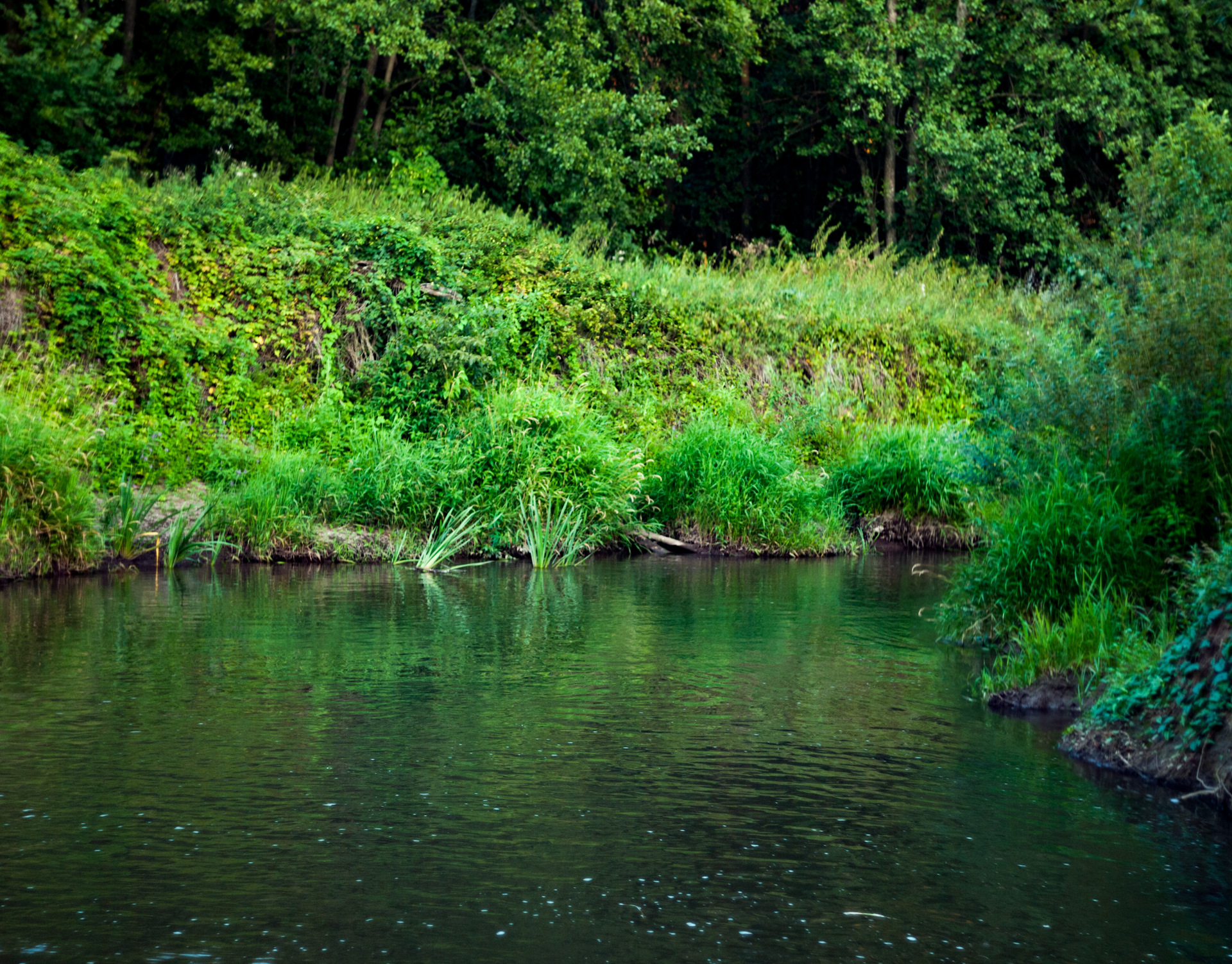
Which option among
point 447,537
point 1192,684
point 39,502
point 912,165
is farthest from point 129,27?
point 1192,684

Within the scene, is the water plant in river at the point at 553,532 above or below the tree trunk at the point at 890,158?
below

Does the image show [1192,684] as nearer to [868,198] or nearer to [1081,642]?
[1081,642]

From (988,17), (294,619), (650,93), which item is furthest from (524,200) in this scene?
(294,619)

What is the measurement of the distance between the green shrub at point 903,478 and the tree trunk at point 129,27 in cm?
1630

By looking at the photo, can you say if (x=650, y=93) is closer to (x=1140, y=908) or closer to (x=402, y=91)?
(x=402, y=91)

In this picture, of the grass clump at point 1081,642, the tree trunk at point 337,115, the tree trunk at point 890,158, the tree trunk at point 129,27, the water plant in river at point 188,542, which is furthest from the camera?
the tree trunk at point 890,158

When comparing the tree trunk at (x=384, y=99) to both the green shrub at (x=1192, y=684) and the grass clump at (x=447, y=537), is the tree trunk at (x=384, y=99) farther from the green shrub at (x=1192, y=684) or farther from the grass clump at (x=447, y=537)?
the green shrub at (x=1192, y=684)

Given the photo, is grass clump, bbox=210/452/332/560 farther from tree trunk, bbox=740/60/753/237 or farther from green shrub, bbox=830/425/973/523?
tree trunk, bbox=740/60/753/237

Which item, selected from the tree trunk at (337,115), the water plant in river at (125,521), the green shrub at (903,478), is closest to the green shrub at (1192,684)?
the water plant in river at (125,521)

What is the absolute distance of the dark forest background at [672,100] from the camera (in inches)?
907

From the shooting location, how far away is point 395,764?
5918 mm

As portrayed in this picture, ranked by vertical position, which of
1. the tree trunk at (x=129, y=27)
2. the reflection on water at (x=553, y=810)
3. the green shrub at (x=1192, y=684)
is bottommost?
the reflection on water at (x=553, y=810)

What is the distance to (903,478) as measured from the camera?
17141 millimetres

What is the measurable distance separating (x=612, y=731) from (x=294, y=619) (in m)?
4.17
